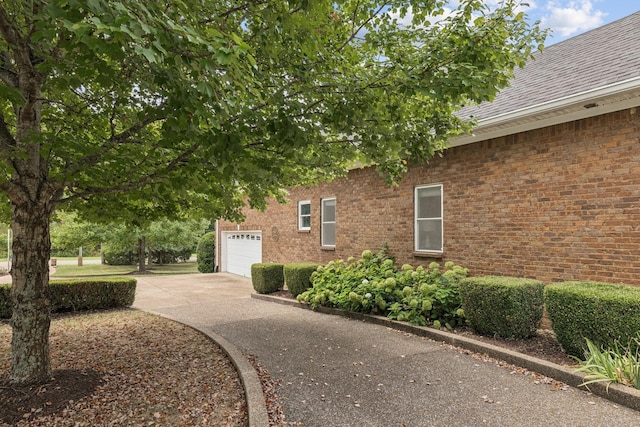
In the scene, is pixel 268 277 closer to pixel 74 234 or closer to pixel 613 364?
pixel 613 364

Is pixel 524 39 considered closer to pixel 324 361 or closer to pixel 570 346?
pixel 570 346

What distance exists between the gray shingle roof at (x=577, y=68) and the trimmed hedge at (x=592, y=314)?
288 centimetres

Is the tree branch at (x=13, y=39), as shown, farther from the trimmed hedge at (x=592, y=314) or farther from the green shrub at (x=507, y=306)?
Answer: the trimmed hedge at (x=592, y=314)

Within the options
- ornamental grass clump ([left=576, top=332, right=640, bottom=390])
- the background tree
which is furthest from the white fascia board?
the background tree

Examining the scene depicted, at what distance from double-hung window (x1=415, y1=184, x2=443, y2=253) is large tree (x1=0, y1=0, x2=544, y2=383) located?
11.3ft

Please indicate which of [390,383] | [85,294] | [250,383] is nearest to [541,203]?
[390,383]

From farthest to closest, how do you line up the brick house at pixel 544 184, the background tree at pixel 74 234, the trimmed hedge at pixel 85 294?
the background tree at pixel 74 234 → the trimmed hedge at pixel 85 294 → the brick house at pixel 544 184

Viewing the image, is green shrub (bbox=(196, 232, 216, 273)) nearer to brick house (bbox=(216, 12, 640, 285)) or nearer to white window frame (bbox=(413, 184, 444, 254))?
brick house (bbox=(216, 12, 640, 285))

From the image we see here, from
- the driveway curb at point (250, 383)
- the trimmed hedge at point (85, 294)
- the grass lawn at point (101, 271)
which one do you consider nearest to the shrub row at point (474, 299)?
the driveway curb at point (250, 383)

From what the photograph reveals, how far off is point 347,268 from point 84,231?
1527 cm

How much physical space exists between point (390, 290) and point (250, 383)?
4067 millimetres

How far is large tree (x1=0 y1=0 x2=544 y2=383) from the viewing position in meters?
3.32

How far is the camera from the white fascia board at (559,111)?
525cm

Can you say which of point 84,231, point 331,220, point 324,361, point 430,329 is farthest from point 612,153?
point 84,231
